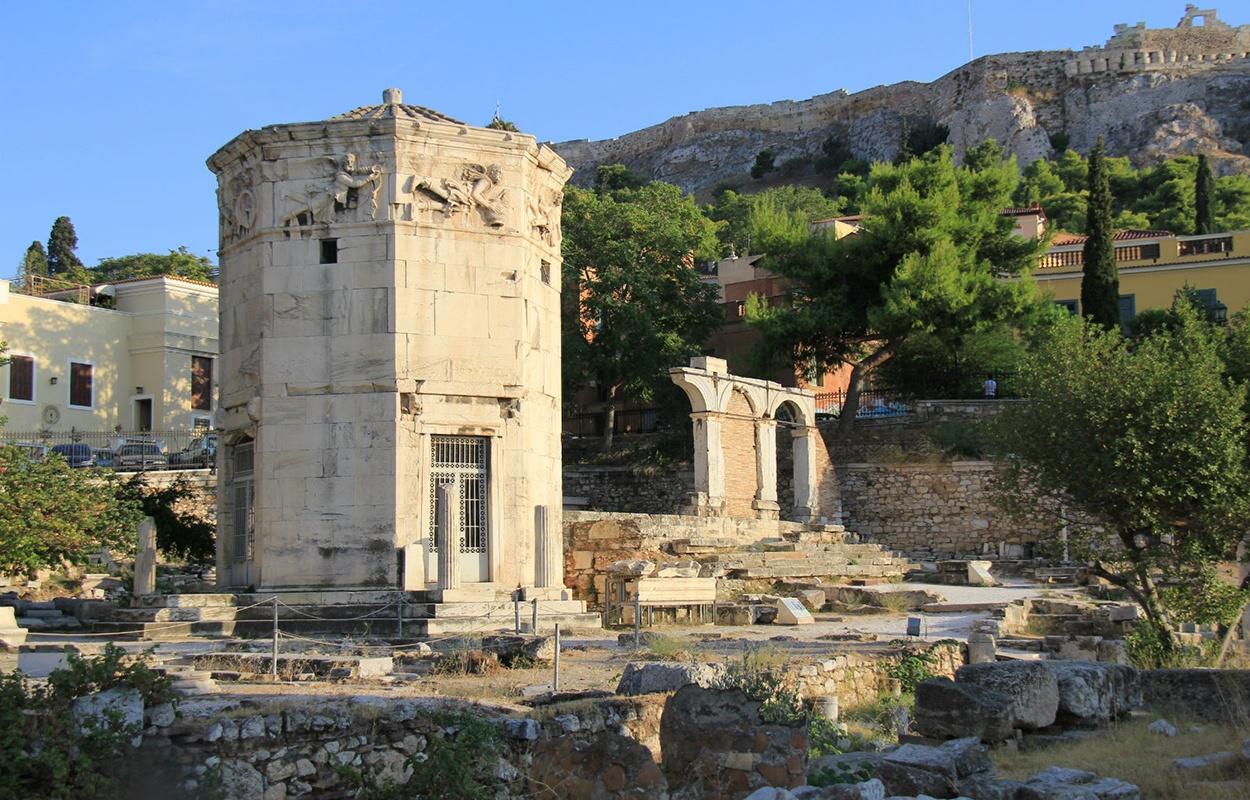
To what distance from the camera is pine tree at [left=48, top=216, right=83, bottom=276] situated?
66250 millimetres

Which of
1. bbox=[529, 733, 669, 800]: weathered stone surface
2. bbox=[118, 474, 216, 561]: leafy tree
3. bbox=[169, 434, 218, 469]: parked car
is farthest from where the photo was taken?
bbox=[169, 434, 218, 469]: parked car

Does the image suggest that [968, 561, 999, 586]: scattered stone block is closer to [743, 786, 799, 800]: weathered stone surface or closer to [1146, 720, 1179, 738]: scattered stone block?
[1146, 720, 1179, 738]: scattered stone block

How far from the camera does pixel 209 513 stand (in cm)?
3136

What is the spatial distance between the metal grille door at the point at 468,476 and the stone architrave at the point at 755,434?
13820mm

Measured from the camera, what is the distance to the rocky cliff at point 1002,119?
99188 millimetres

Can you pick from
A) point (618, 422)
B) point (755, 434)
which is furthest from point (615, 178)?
point (755, 434)

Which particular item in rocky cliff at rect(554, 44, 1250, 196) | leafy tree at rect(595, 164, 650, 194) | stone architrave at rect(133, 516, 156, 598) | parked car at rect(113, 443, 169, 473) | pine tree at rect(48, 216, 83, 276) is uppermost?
rocky cliff at rect(554, 44, 1250, 196)

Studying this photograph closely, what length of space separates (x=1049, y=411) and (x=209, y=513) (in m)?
18.1

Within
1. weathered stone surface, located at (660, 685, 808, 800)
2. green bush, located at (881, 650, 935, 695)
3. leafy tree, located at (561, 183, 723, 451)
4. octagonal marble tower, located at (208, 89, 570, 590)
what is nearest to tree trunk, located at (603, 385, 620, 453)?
leafy tree, located at (561, 183, 723, 451)

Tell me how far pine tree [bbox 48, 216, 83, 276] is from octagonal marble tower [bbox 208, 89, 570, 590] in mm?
49535

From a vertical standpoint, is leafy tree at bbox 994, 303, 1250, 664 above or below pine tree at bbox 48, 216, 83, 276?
below

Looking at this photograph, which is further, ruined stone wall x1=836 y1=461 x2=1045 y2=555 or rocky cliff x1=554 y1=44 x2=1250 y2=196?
rocky cliff x1=554 y1=44 x2=1250 y2=196

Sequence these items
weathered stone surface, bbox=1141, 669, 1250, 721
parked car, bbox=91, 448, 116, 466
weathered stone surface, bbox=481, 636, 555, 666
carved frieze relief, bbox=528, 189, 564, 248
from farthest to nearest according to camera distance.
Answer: parked car, bbox=91, 448, 116, 466, carved frieze relief, bbox=528, 189, 564, 248, weathered stone surface, bbox=481, 636, 555, 666, weathered stone surface, bbox=1141, 669, 1250, 721

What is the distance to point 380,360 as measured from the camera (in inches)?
765
